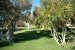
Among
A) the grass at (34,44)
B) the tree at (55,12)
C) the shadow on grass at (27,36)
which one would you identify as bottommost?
the shadow on grass at (27,36)

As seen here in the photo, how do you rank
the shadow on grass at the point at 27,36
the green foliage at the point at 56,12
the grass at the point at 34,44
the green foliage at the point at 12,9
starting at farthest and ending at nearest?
the shadow on grass at the point at 27,36
the green foliage at the point at 12,9
the green foliage at the point at 56,12
the grass at the point at 34,44

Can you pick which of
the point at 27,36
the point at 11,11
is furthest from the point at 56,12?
the point at 27,36

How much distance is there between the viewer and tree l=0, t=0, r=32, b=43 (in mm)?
19930

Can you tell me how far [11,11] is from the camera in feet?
71.6

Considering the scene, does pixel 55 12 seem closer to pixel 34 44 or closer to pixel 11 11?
pixel 34 44

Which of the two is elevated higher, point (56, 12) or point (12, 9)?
point (12, 9)

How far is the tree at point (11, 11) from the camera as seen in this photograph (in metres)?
19.9

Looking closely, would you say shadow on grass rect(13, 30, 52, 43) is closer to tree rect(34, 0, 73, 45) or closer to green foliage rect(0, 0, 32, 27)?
green foliage rect(0, 0, 32, 27)

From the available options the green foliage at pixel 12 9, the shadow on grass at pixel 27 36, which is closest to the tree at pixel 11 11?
the green foliage at pixel 12 9

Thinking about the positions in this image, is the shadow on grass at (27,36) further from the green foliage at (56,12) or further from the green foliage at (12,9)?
the green foliage at (56,12)

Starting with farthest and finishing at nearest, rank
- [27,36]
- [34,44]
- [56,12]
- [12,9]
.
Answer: [27,36], [12,9], [34,44], [56,12]

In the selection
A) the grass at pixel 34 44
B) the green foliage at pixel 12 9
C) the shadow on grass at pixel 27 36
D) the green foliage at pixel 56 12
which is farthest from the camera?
the shadow on grass at pixel 27 36

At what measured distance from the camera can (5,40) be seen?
78.6 ft

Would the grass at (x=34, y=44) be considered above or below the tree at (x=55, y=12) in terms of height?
below
